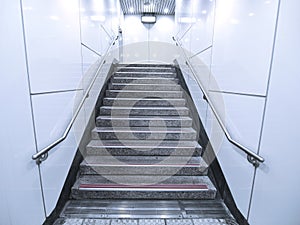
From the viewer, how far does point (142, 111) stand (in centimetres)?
283

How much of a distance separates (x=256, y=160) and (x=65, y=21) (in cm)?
189

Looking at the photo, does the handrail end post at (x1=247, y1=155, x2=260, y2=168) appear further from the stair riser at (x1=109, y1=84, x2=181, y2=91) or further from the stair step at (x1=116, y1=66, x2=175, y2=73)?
the stair step at (x1=116, y1=66, x2=175, y2=73)

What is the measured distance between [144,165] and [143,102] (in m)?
1.15

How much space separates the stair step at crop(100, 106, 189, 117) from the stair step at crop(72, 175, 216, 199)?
1.04 m

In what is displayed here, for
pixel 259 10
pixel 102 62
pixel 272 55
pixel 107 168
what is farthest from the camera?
pixel 102 62

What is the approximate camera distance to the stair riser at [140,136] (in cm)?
245

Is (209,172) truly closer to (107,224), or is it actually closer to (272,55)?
(107,224)

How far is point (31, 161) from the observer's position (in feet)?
4.26

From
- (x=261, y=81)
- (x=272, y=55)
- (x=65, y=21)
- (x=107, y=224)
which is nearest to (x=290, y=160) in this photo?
(x=261, y=81)

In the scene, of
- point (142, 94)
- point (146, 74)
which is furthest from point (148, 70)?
point (142, 94)

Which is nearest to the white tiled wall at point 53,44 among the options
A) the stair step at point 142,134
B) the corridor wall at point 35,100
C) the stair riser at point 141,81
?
the corridor wall at point 35,100

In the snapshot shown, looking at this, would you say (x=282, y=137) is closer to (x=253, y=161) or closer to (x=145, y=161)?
(x=253, y=161)

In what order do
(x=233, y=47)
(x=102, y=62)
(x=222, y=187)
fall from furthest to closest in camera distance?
(x=102, y=62) < (x=222, y=187) < (x=233, y=47)

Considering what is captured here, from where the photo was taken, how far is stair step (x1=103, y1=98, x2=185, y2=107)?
295 centimetres
